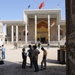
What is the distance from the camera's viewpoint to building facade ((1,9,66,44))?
72.2 meters

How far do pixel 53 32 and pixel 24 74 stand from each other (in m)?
64.2

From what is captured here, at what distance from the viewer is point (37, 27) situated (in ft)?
253

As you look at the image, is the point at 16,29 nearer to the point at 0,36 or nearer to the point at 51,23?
the point at 51,23

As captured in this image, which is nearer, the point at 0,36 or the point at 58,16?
the point at 0,36

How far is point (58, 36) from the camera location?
72.1 metres

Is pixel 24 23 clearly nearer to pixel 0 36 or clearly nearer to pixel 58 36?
pixel 58 36

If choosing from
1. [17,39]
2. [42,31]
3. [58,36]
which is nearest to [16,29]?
[17,39]

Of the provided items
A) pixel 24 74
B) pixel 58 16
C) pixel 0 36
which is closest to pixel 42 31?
pixel 58 16

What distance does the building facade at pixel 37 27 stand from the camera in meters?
72.2

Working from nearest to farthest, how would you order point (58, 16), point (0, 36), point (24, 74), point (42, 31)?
point (24, 74) → point (0, 36) → point (58, 16) → point (42, 31)

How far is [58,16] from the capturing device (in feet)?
234

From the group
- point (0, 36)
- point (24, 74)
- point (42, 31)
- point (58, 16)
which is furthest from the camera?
point (42, 31)

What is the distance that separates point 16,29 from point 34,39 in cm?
652

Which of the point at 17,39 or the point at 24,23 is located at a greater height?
the point at 24,23
